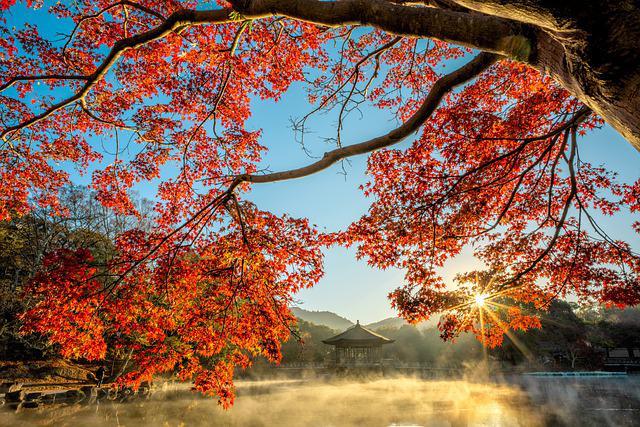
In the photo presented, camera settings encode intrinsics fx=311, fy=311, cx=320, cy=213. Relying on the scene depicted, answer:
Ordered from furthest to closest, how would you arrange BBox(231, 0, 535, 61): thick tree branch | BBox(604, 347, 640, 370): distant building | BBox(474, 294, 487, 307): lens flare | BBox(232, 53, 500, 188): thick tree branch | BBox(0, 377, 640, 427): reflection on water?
BBox(604, 347, 640, 370): distant building < BBox(0, 377, 640, 427): reflection on water < BBox(474, 294, 487, 307): lens flare < BBox(232, 53, 500, 188): thick tree branch < BBox(231, 0, 535, 61): thick tree branch

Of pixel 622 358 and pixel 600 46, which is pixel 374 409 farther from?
pixel 622 358

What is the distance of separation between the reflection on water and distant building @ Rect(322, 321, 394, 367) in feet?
23.8

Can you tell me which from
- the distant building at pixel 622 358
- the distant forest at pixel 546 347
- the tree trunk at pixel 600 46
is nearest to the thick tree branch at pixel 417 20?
the tree trunk at pixel 600 46

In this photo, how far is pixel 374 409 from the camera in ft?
37.9

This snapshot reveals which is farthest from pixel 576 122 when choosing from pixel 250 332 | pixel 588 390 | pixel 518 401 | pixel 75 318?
pixel 588 390

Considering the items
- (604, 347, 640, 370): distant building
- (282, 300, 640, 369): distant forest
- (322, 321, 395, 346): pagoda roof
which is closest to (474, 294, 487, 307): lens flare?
(282, 300, 640, 369): distant forest

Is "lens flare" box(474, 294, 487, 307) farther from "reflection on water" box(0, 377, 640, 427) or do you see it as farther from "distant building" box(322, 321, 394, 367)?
"distant building" box(322, 321, 394, 367)

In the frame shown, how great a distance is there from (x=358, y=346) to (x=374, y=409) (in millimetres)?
12352

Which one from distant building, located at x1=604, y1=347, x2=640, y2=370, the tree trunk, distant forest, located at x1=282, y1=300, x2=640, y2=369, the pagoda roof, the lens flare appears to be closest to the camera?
the tree trunk

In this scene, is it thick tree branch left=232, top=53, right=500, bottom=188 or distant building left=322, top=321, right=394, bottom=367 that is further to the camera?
distant building left=322, top=321, right=394, bottom=367

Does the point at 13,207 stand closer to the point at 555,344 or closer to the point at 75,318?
the point at 75,318

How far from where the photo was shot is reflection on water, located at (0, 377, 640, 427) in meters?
9.53

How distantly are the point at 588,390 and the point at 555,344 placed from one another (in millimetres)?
12730

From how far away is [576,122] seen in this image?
374cm
